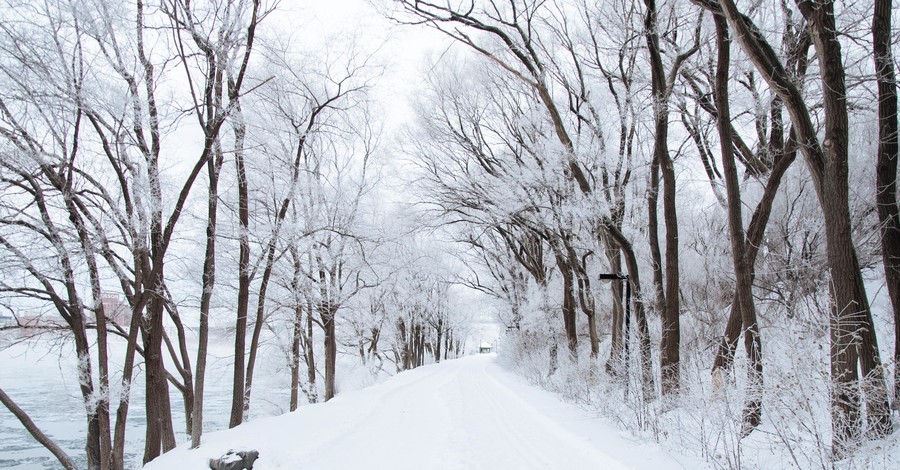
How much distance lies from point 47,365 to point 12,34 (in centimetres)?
5432

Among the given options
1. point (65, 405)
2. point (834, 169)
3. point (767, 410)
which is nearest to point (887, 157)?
point (834, 169)

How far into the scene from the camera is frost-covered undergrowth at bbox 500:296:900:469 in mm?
3816

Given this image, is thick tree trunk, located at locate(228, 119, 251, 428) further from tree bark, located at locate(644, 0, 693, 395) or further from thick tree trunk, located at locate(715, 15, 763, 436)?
thick tree trunk, located at locate(715, 15, 763, 436)

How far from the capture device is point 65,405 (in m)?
15.5

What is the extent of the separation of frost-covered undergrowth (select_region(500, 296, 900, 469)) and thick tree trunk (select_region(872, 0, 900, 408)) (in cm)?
83

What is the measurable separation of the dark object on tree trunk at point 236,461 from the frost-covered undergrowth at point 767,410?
4.91 meters

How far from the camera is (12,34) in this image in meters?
7.96

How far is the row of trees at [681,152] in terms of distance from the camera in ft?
16.1

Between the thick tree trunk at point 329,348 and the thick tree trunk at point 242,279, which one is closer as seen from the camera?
the thick tree trunk at point 242,279

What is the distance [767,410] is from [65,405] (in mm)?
19428

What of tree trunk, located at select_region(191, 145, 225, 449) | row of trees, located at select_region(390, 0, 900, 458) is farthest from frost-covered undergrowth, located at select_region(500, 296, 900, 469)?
tree trunk, located at select_region(191, 145, 225, 449)

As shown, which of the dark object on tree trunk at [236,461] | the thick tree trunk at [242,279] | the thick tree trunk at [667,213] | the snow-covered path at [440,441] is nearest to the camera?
the dark object on tree trunk at [236,461]

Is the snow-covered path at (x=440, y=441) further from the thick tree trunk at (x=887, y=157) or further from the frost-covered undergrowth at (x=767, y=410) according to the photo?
the thick tree trunk at (x=887, y=157)

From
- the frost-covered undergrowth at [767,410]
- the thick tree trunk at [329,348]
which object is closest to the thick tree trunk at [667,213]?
the frost-covered undergrowth at [767,410]
